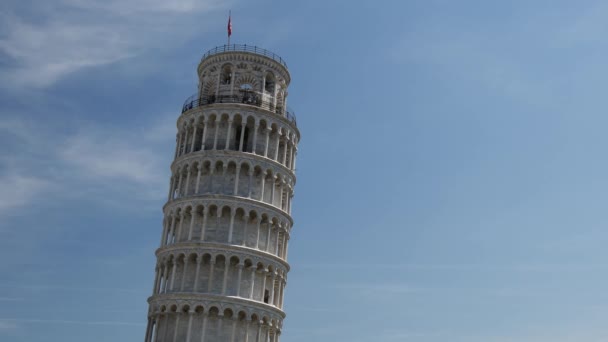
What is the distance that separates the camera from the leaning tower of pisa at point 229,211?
51219 mm

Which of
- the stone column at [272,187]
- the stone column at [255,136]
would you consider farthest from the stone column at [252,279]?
the stone column at [255,136]

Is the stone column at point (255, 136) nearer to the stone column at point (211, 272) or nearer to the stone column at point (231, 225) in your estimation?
the stone column at point (231, 225)

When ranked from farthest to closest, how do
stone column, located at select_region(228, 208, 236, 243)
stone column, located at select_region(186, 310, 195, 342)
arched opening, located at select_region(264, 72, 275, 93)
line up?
1. arched opening, located at select_region(264, 72, 275, 93)
2. stone column, located at select_region(228, 208, 236, 243)
3. stone column, located at select_region(186, 310, 195, 342)

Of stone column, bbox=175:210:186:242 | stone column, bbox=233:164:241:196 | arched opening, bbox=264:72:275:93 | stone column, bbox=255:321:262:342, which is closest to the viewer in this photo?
stone column, bbox=255:321:262:342

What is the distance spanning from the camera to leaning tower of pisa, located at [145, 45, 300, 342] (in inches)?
2016

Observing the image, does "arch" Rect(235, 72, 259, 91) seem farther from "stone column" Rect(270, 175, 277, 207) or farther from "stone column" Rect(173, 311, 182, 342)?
"stone column" Rect(173, 311, 182, 342)

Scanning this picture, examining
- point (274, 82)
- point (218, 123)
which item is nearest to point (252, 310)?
point (218, 123)

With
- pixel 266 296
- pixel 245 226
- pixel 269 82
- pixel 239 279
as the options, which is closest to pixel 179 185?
pixel 245 226

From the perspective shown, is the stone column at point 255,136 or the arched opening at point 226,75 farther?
the arched opening at point 226,75

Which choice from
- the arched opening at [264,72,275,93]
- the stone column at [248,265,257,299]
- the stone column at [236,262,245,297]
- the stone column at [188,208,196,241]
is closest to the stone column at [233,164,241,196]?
the stone column at [188,208,196,241]

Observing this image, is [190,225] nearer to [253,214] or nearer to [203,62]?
[253,214]

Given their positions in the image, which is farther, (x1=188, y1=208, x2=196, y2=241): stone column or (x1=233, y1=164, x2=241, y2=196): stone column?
(x1=233, y1=164, x2=241, y2=196): stone column

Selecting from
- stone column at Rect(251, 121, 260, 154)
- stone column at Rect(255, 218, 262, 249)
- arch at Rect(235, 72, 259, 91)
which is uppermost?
arch at Rect(235, 72, 259, 91)

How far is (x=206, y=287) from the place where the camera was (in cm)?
5178
